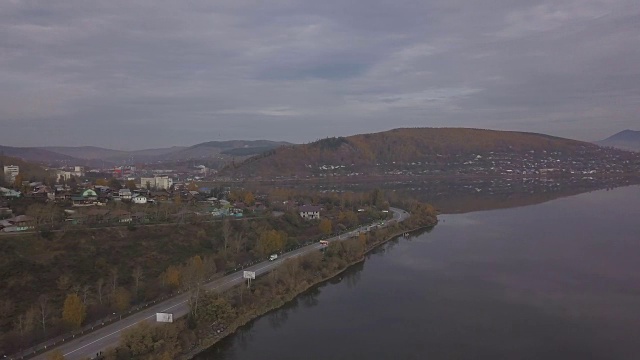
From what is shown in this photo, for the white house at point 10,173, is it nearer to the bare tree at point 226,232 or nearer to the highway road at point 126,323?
the bare tree at point 226,232

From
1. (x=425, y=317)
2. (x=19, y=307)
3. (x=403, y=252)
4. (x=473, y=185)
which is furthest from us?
(x=473, y=185)

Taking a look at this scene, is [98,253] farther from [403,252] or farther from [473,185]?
[473,185]

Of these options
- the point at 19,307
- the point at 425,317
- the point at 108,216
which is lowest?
the point at 425,317

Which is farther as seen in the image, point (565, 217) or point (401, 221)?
point (565, 217)

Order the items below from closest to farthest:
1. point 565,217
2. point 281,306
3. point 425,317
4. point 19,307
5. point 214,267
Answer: point 19,307 → point 425,317 → point 281,306 → point 214,267 → point 565,217

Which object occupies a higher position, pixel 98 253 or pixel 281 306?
pixel 98 253

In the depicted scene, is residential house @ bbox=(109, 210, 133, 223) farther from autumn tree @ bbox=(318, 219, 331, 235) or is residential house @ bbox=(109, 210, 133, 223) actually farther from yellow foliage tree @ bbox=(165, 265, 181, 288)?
autumn tree @ bbox=(318, 219, 331, 235)

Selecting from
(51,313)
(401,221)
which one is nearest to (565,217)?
(401,221)

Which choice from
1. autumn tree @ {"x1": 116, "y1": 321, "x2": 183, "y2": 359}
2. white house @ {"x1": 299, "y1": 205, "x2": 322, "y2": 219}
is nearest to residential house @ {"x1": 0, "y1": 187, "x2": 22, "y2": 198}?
white house @ {"x1": 299, "y1": 205, "x2": 322, "y2": 219}
